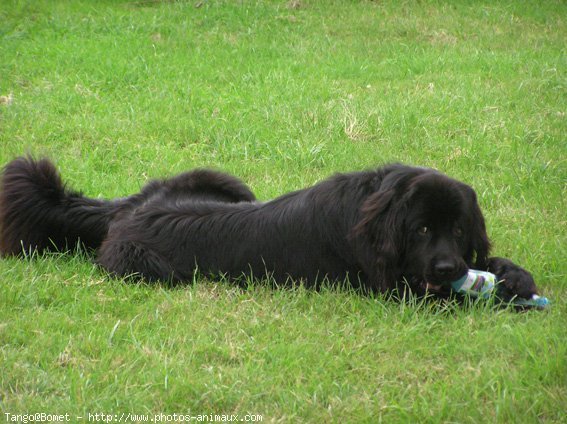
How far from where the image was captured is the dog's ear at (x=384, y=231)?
5324mm

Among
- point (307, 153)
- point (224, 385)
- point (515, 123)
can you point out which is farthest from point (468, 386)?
point (515, 123)

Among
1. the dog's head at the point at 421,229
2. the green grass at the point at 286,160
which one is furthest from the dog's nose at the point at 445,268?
the green grass at the point at 286,160

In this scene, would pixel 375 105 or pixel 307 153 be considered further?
pixel 375 105

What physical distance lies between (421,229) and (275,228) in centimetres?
109

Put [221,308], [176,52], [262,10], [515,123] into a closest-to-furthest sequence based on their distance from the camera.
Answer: [221,308], [515,123], [176,52], [262,10]

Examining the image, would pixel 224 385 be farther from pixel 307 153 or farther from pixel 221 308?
pixel 307 153

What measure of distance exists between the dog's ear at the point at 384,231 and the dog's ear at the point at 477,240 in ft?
1.46

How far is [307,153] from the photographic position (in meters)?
8.52

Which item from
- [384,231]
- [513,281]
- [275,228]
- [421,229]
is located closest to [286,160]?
[275,228]

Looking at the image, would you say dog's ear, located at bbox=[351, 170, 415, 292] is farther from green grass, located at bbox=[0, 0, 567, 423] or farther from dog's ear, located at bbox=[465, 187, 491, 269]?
dog's ear, located at bbox=[465, 187, 491, 269]

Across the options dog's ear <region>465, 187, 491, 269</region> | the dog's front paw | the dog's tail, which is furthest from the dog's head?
the dog's tail

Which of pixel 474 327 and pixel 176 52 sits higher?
pixel 176 52

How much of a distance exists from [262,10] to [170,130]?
562cm

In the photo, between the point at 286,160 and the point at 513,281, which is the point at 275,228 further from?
the point at 286,160
